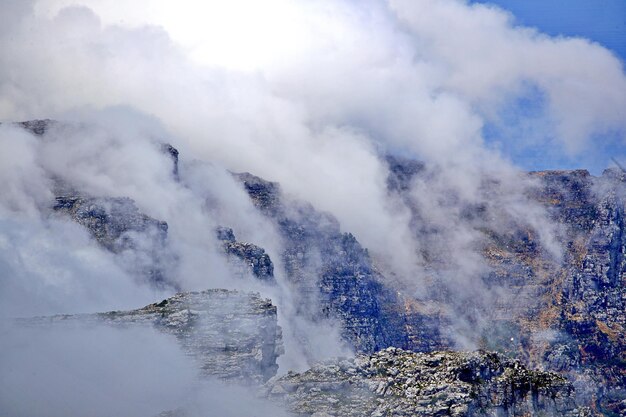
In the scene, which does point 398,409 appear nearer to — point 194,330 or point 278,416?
point 278,416

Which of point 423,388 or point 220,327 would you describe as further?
point 220,327

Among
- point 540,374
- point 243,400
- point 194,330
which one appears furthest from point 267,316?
point 540,374

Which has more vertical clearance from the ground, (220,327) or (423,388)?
(220,327)

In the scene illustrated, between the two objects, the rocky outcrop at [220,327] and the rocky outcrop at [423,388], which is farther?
the rocky outcrop at [220,327]

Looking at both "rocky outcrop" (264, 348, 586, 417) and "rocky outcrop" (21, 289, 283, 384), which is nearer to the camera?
"rocky outcrop" (264, 348, 586, 417)

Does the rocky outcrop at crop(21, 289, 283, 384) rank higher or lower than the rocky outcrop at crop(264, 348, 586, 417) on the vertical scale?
→ higher

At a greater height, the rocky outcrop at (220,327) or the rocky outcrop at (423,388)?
the rocky outcrop at (220,327)
